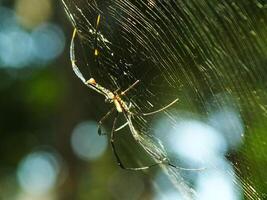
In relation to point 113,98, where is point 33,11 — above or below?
below

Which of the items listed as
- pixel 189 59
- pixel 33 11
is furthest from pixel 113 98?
pixel 33 11

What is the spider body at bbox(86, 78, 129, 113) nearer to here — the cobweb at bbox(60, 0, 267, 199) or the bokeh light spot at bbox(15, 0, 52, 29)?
the cobweb at bbox(60, 0, 267, 199)

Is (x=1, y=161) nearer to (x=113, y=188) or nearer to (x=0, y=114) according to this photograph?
(x=0, y=114)

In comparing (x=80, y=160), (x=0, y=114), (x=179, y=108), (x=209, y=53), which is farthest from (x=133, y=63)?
(x=0, y=114)

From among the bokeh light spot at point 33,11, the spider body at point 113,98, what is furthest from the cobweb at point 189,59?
the bokeh light spot at point 33,11

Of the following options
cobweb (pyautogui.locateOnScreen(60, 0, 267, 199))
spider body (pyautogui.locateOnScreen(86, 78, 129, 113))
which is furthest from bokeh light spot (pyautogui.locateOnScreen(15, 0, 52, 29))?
cobweb (pyautogui.locateOnScreen(60, 0, 267, 199))

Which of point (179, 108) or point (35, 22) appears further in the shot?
point (35, 22)

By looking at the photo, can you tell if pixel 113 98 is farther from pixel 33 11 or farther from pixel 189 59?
pixel 33 11

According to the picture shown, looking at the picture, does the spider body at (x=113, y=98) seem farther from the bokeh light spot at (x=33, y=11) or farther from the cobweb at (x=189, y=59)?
the bokeh light spot at (x=33, y=11)
